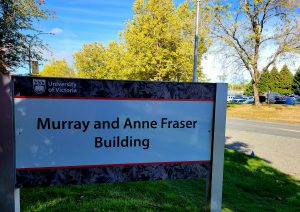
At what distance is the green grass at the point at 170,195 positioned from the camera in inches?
136

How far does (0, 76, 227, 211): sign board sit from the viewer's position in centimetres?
233

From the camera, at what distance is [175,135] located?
106 inches

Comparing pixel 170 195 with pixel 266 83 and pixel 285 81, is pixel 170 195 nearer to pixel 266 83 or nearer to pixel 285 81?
pixel 266 83

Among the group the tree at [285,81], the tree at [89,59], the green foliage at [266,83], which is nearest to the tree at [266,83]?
the green foliage at [266,83]

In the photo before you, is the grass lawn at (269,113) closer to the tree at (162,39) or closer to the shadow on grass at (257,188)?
the tree at (162,39)

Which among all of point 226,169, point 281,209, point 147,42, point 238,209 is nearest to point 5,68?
point 226,169

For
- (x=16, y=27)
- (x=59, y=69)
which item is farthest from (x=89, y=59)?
(x=16, y=27)

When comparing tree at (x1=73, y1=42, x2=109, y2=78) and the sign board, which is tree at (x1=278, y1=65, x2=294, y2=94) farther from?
the sign board

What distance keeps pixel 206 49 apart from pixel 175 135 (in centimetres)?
2405

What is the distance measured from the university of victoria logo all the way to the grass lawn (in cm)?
2213

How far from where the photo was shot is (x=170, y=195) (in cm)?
413

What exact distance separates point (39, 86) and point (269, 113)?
83.1 ft

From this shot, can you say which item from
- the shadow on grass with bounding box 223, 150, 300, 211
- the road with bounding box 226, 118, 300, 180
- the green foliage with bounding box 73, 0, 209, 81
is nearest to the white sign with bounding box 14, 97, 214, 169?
the shadow on grass with bounding box 223, 150, 300, 211

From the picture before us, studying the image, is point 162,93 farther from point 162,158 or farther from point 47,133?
point 47,133
